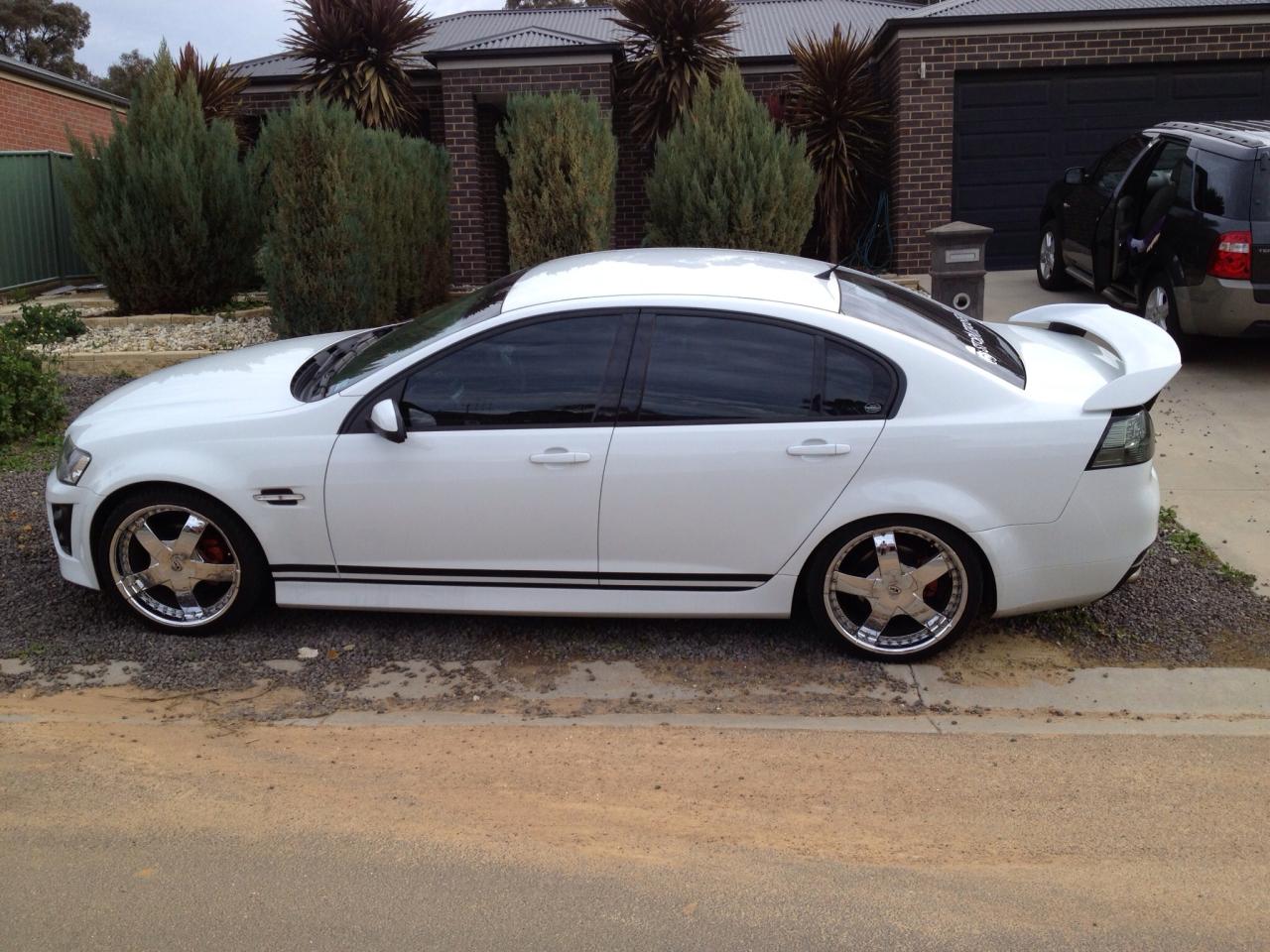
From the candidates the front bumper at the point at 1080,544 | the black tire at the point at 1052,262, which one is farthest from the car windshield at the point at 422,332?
the black tire at the point at 1052,262

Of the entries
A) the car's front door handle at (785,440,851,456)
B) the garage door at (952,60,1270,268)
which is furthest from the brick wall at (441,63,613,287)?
the car's front door handle at (785,440,851,456)

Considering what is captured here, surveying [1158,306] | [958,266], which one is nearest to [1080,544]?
[958,266]

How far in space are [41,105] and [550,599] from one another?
18.8m

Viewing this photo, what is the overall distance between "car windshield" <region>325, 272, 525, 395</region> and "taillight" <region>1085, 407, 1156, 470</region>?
8.45ft

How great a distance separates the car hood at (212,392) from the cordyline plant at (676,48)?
8.62 m

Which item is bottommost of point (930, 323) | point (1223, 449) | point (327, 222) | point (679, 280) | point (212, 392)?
point (1223, 449)

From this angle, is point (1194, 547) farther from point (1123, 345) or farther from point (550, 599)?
point (550, 599)

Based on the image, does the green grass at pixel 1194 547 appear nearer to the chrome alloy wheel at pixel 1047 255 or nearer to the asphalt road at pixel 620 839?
the asphalt road at pixel 620 839

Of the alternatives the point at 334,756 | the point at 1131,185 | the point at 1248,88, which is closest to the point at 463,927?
the point at 334,756

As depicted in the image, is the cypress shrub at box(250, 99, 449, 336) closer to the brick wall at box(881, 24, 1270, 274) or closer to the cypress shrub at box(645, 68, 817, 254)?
→ the cypress shrub at box(645, 68, 817, 254)

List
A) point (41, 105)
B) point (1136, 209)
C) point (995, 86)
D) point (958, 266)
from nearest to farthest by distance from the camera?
point (958, 266) → point (1136, 209) → point (995, 86) → point (41, 105)

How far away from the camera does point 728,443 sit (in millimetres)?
5062

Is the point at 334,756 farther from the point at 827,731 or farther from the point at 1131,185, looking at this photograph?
the point at 1131,185

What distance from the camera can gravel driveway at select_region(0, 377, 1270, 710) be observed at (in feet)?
17.3
